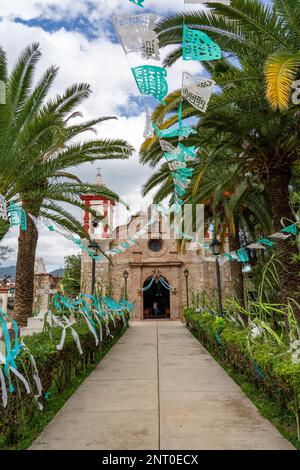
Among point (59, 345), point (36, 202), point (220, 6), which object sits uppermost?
point (220, 6)

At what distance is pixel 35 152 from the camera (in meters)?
8.49

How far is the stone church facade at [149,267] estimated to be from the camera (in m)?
23.6

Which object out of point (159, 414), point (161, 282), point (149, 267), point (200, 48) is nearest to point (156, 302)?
point (161, 282)

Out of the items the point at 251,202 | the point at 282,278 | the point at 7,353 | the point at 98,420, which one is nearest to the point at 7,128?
the point at 7,353

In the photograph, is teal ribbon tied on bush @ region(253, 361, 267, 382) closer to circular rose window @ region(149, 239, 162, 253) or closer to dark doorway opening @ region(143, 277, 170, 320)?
circular rose window @ region(149, 239, 162, 253)

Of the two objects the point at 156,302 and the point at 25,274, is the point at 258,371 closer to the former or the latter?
the point at 25,274

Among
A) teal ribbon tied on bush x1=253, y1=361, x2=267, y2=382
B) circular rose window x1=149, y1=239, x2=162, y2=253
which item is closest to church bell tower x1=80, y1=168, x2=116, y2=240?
circular rose window x1=149, y1=239, x2=162, y2=253

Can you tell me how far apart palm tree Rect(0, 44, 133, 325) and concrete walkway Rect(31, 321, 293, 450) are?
13.9 ft

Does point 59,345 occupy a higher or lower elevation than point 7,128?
lower

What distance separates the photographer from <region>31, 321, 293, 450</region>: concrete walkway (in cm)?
374

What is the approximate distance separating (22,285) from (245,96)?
7416 mm

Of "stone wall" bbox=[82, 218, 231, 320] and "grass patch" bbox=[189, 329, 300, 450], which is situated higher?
"stone wall" bbox=[82, 218, 231, 320]

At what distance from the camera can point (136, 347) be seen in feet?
35.9
